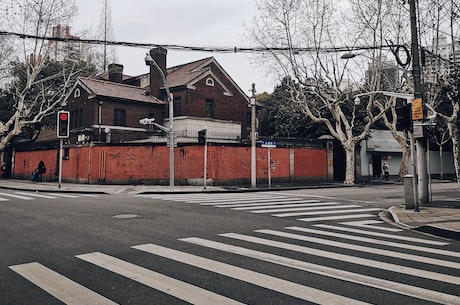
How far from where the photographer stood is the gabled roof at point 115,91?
3283 centimetres

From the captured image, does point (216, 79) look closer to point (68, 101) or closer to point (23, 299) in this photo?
point (68, 101)

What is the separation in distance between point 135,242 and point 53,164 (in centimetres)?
2615

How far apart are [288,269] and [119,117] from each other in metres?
31.0

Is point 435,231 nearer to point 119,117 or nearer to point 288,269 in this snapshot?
point 288,269

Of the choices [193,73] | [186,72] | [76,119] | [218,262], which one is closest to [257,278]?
[218,262]

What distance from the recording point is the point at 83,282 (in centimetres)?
445

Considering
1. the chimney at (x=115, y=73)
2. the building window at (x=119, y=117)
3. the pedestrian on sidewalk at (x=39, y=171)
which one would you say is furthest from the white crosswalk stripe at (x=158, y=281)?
the chimney at (x=115, y=73)

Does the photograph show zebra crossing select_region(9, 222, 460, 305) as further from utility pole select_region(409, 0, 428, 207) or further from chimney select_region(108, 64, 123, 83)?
chimney select_region(108, 64, 123, 83)

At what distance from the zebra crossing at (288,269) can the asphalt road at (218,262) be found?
0.05 ft

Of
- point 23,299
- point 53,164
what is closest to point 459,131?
point 23,299

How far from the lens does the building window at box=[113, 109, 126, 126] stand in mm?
33338

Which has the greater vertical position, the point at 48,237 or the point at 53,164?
the point at 53,164

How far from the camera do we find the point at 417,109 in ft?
38.6

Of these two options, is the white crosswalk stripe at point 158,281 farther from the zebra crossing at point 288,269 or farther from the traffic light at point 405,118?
the traffic light at point 405,118
